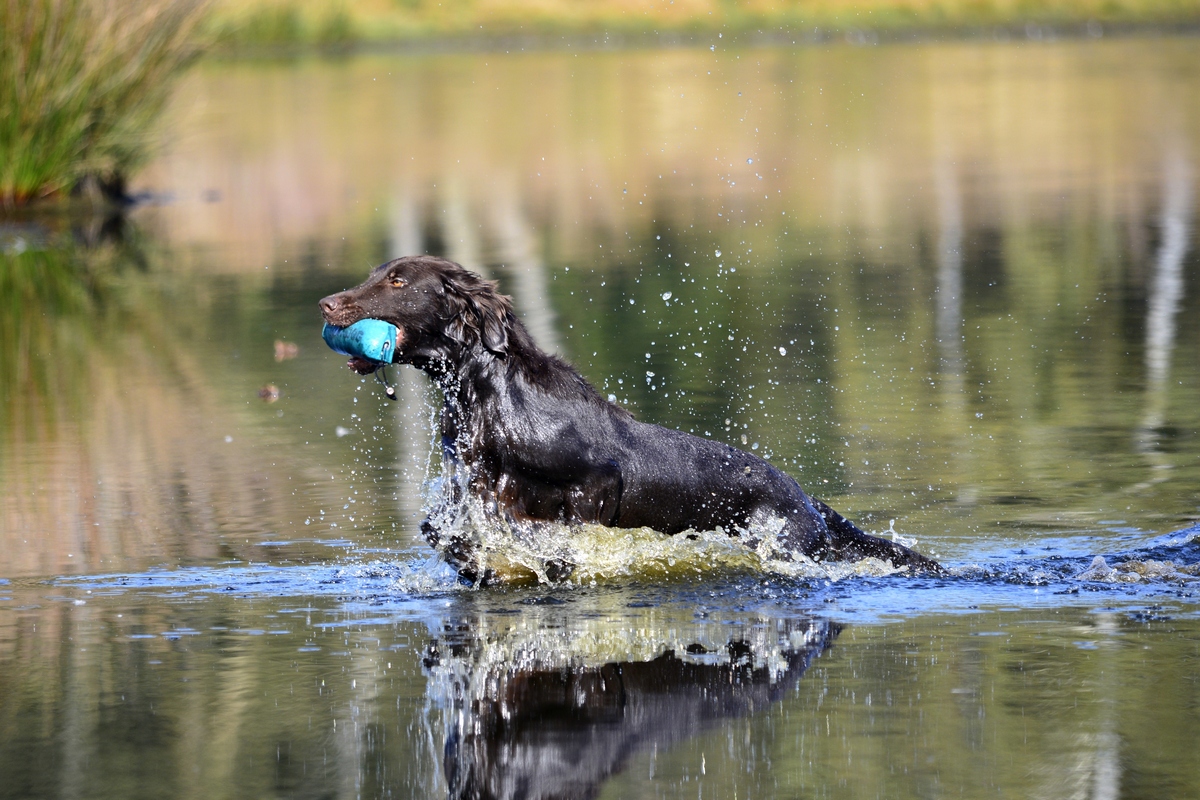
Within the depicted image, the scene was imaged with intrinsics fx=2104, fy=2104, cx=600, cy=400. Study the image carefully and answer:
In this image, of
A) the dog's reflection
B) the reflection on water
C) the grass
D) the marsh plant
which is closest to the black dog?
the reflection on water

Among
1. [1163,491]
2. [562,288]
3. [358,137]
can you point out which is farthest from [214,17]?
[1163,491]

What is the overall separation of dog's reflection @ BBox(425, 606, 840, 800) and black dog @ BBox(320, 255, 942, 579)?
2.99ft

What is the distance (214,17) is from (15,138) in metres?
6.45

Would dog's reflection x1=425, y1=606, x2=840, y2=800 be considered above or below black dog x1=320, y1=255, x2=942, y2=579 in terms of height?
below

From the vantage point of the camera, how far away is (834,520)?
9344 millimetres

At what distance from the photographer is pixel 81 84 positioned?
24.0 m

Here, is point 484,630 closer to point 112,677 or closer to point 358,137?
point 112,677

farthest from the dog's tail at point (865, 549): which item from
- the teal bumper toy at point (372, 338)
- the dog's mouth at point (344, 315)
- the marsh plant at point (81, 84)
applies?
the marsh plant at point (81, 84)

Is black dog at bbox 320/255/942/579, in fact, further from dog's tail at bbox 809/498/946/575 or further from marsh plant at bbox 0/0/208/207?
marsh plant at bbox 0/0/208/207

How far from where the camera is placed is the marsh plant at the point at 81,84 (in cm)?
2366

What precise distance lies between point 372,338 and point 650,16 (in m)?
62.4

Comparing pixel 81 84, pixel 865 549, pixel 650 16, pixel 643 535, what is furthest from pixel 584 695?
pixel 650 16

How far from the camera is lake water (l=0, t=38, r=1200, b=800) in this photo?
22.1ft

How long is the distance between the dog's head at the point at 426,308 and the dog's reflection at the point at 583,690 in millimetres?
1386
